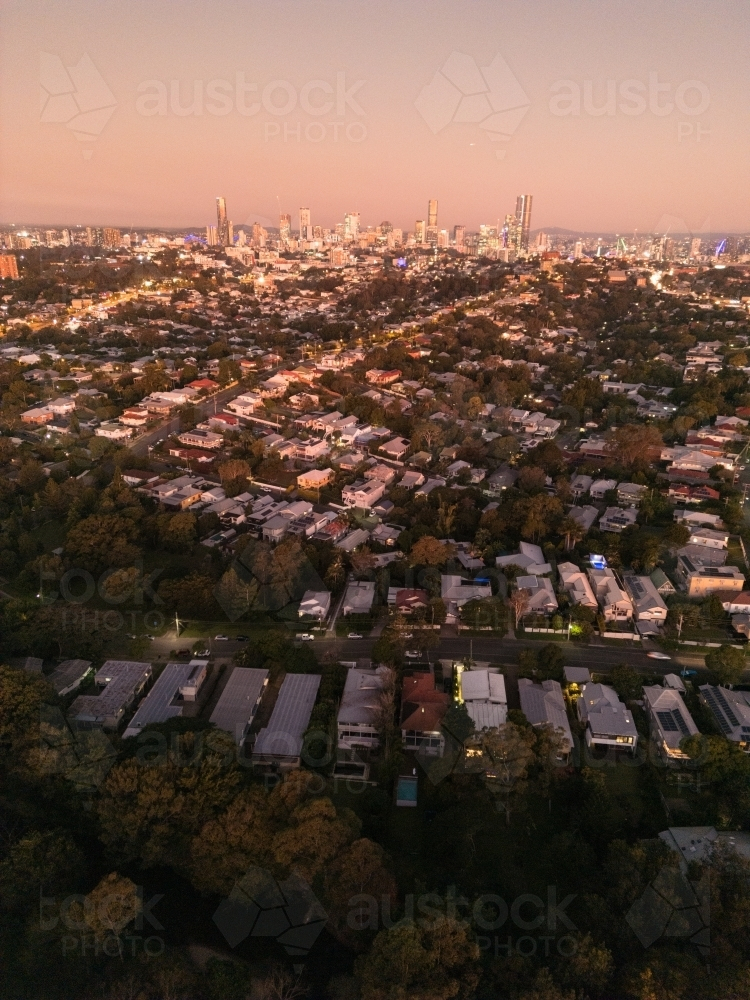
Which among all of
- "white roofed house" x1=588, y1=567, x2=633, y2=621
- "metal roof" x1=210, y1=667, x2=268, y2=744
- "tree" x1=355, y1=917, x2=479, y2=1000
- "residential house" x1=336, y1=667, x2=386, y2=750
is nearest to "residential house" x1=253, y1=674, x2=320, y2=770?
"metal roof" x1=210, y1=667, x2=268, y2=744

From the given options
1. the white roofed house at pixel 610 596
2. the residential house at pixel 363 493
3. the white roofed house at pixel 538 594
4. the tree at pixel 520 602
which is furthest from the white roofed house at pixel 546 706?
the residential house at pixel 363 493

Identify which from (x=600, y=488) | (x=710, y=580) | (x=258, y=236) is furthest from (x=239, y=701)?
(x=258, y=236)

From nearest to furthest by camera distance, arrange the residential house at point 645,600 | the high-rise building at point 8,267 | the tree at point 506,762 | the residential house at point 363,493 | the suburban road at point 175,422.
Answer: the tree at point 506,762
the residential house at point 645,600
the residential house at point 363,493
the suburban road at point 175,422
the high-rise building at point 8,267

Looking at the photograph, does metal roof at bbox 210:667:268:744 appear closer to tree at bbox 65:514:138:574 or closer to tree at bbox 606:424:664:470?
tree at bbox 65:514:138:574

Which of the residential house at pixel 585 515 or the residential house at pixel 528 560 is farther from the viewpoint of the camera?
the residential house at pixel 585 515

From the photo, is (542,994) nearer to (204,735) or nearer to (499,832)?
(499,832)

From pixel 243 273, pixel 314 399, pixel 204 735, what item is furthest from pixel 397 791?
pixel 243 273

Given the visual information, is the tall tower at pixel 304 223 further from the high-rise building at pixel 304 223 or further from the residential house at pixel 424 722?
the residential house at pixel 424 722
